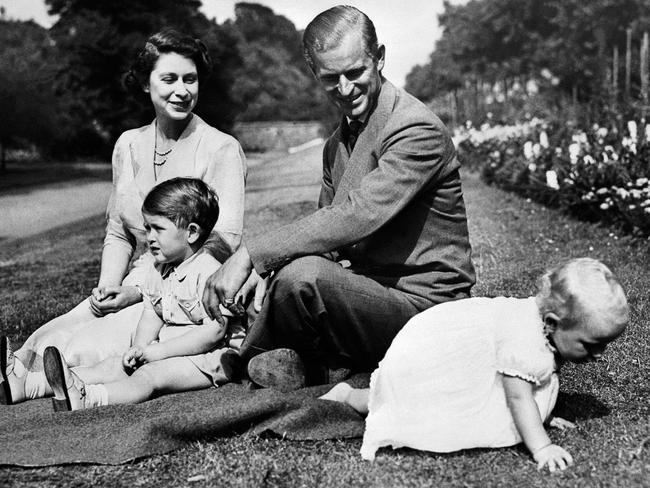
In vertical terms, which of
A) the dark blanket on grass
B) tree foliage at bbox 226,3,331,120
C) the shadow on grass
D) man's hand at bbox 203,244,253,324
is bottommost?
the shadow on grass

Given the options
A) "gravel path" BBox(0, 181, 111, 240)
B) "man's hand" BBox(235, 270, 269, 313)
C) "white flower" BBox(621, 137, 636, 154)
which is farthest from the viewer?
"gravel path" BBox(0, 181, 111, 240)

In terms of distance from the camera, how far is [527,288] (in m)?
5.29

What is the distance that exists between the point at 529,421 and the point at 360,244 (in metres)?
1.00

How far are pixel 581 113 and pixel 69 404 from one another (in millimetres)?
10580

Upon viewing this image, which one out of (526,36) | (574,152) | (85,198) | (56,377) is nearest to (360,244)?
(56,377)

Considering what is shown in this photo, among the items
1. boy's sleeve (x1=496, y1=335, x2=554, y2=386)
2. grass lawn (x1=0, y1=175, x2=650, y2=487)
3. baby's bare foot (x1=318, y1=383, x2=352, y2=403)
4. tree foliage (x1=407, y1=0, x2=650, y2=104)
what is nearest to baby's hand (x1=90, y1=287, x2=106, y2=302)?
grass lawn (x1=0, y1=175, x2=650, y2=487)

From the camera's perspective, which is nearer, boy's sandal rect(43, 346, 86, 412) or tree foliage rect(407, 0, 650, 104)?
boy's sandal rect(43, 346, 86, 412)

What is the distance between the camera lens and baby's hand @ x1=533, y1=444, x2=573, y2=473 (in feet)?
8.07

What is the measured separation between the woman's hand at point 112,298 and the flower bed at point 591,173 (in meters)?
4.22

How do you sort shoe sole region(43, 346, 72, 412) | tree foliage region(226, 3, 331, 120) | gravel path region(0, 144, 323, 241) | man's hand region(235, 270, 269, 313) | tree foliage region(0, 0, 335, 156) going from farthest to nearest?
tree foliage region(226, 3, 331, 120) → tree foliage region(0, 0, 335, 156) → gravel path region(0, 144, 323, 241) → man's hand region(235, 270, 269, 313) → shoe sole region(43, 346, 72, 412)

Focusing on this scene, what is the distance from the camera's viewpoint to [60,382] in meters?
3.03

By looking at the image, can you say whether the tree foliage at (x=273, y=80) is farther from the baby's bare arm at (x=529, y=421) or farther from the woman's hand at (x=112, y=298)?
the baby's bare arm at (x=529, y=421)

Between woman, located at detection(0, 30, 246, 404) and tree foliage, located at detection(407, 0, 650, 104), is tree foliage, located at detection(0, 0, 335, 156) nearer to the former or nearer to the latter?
tree foliage, located at detection(407, 0, 650, 104)

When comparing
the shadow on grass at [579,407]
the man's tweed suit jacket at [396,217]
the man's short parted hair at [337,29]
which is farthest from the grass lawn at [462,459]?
the man's short parted hair at [337,29]
